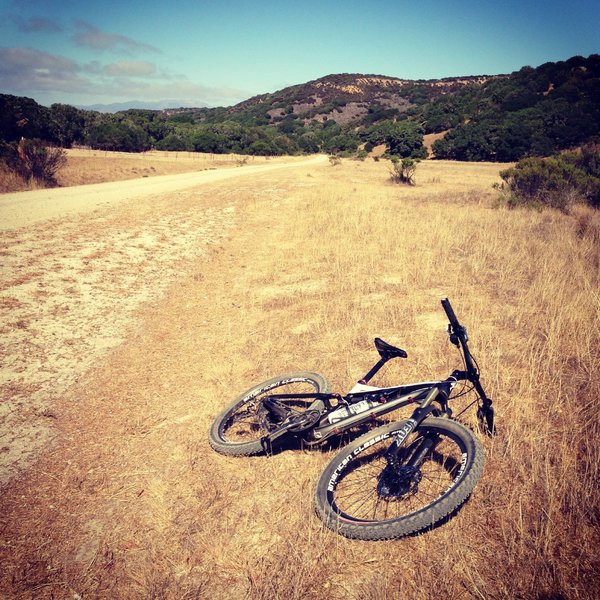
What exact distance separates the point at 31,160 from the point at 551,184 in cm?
2630

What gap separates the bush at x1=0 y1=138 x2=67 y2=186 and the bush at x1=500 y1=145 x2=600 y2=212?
24.0m

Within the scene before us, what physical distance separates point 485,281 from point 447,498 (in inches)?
239

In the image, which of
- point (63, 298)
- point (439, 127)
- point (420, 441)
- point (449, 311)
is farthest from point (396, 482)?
point (439, 127)

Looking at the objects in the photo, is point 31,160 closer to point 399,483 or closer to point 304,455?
point 304,455

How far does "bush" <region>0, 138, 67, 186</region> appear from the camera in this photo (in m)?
18.3

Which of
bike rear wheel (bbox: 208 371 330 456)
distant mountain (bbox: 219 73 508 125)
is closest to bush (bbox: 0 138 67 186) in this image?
bike rear wheel (bbox: 208 371 330 456)

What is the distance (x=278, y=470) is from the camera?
350 cm

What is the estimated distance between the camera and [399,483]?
2967mm

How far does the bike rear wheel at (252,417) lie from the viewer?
367 centimetres

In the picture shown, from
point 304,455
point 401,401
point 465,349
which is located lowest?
point 304,455

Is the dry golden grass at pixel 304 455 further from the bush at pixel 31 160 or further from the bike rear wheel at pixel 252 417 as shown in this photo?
the bush at pixel 31 160

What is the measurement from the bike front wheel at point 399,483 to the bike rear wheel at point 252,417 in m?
0.88

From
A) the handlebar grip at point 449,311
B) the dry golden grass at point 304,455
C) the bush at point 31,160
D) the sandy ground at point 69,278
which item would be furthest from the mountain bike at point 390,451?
the bush at point 31,160

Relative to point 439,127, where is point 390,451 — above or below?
below
